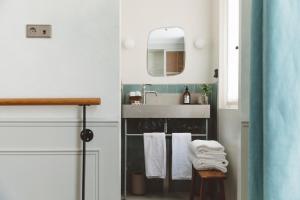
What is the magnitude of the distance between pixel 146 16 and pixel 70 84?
2285 millimetres

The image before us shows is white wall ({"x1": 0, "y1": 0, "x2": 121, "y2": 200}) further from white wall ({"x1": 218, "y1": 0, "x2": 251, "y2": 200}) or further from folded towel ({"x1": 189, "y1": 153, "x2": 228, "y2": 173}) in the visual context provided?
folded towel ({"x1": 189, "y1": 153, "x2": 228, "y2": 173})

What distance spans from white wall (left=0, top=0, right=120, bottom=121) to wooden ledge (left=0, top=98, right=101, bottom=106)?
A: 0.26 feet

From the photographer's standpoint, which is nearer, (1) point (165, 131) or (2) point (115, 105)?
(2) point (115, 105)

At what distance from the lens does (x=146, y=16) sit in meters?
3.87

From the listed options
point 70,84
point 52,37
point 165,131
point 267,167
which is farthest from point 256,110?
point 165,131

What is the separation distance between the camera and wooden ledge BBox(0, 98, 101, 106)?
1696mm

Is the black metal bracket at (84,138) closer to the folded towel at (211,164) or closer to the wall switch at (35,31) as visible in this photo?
the wall switch at (35,31)

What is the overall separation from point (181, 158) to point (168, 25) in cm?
157

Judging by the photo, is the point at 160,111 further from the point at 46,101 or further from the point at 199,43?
the point at 46,101

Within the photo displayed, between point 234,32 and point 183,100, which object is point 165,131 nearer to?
point 183,100

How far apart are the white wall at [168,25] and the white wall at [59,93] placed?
2.00 meters

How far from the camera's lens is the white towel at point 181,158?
10.7 ft

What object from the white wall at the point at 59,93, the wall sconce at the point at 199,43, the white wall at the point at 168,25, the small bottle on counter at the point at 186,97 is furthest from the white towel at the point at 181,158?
the white wall at the point at 59,93

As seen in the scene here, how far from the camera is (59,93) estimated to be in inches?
70.8
